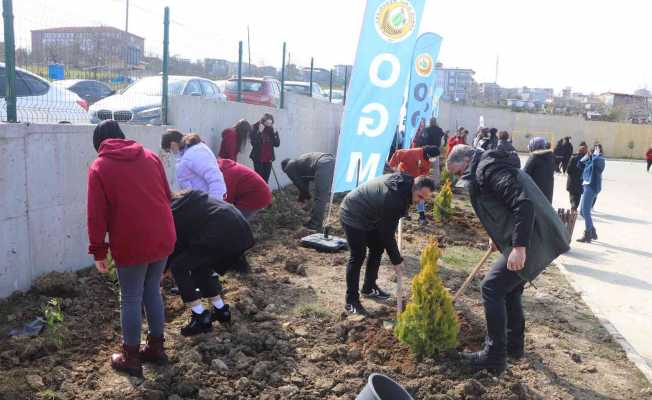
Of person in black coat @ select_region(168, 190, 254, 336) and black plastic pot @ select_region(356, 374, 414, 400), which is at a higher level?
person in black coat @ select_region(168, 190, 254, 336)

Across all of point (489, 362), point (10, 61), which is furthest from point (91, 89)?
point (489, 362)

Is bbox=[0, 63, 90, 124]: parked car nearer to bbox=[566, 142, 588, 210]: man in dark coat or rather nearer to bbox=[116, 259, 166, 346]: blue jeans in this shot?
bbox=[116, 259, 166, 346]: blue jeans

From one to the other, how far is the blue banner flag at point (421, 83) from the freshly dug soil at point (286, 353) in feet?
17.6

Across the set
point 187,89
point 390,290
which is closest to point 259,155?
point 187,89

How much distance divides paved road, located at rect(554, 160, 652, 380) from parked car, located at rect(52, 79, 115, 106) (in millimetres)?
6572

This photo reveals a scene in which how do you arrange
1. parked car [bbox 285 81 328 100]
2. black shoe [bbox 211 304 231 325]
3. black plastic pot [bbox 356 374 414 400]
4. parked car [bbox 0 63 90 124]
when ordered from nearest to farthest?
1. black plastic pot [bbox 356 374 414 400]
2. black shoe [bbox 211 304 231 325]
3. parked car [bbox 0 63 90 124]
4. parked car [bbox 285 81 328 100]

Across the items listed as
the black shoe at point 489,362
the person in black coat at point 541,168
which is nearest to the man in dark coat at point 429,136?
the person in black coat at point 541,168

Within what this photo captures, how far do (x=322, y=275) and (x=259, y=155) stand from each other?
389 centimetres

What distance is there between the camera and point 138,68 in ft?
24.2

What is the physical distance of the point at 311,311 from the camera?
504 centimetres

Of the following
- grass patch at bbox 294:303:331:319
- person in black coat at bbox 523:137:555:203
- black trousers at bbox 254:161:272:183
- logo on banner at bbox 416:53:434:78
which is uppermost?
logo on banner at bbox 416:53:434:78

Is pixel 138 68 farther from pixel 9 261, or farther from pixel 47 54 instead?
pixel 9 261

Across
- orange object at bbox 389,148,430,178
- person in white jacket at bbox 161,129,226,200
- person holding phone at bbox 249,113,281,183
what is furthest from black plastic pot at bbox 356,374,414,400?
person holding phone at bbox 249,113,281,183

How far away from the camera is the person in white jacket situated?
4973mm
